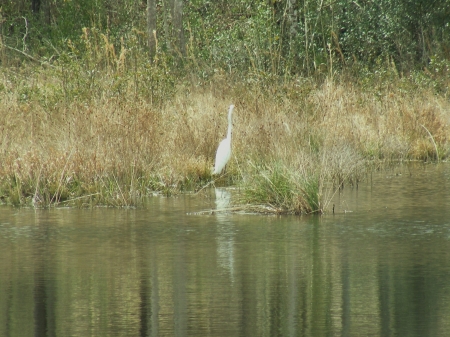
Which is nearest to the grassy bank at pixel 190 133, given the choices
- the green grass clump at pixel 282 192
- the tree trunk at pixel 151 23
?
the green grass clump at pixel 282 192

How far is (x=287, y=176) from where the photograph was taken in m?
10.0

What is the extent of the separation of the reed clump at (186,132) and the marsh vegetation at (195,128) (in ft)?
0.07

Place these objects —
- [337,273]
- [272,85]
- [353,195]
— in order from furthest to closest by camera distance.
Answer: [272,85]
[353,195]
[337,273]

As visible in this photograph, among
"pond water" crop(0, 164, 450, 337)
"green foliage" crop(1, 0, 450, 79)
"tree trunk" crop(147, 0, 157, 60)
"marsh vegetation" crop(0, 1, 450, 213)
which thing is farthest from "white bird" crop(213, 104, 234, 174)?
"tree trunk" crop(147, 0, 157, 60)

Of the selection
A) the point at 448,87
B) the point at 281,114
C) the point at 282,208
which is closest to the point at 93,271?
the point at 282,208

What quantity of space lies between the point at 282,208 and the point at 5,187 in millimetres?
3488

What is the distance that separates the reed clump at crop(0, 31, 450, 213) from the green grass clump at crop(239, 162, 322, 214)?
0.01m

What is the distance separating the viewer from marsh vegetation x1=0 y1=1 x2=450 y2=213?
11086 millimetres

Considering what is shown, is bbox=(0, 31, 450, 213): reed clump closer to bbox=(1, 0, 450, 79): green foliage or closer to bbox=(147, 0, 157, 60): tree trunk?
bbox=(1, 0, 450, 79): green foliage

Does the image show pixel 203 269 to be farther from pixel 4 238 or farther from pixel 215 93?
pixel 215 93

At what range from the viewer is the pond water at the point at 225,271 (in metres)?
5.50

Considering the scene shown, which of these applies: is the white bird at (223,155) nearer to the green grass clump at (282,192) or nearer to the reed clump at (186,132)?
the reed clump at (186,132)

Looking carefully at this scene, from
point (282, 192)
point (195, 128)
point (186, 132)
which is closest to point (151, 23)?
point (195, 128)

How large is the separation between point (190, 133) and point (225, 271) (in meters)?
A: 6.57
